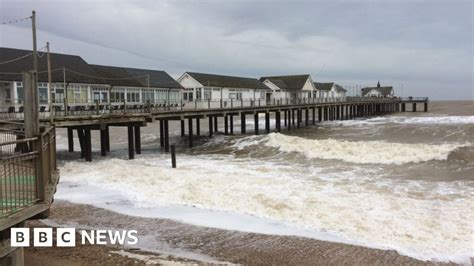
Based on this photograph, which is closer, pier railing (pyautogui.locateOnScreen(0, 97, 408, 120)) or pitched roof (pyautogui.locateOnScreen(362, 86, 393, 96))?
pier railing (pyautogui.locateOnScreen(0, 97, 408, 120))

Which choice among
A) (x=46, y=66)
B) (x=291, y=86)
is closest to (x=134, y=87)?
(x=46, y=66)

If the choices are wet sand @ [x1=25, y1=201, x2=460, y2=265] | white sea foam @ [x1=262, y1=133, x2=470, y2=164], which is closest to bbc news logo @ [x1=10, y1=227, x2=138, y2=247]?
wet sand @ [x1=25, y1=201, x2=460, y2=265]

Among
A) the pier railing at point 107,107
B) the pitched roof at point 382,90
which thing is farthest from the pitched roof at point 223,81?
the pitched roof at point 382,90

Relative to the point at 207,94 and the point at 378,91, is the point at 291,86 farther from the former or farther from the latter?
the point at 378,91

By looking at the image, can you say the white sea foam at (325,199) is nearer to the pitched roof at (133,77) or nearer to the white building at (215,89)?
the pitched roof at (133,77)

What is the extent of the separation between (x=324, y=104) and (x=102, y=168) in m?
46.4

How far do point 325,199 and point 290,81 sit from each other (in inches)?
2404

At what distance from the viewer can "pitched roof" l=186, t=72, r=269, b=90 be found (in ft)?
155

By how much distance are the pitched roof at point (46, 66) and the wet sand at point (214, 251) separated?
66.7 feet

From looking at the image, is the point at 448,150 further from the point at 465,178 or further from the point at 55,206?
the point at 55,206

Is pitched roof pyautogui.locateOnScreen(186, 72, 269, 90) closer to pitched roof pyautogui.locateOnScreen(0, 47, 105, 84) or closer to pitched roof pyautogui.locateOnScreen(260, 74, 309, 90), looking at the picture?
pitched roof pyautogui.locateOnScreen(260, 74, 309, 90)

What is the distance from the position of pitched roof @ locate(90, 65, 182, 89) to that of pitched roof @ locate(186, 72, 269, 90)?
3210 millimetres

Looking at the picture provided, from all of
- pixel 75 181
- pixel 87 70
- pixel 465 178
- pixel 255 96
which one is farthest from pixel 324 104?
pixel 75 181

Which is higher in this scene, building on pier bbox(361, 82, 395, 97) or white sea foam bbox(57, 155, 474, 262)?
building on pier bbox(361, 82, 395, 97)
